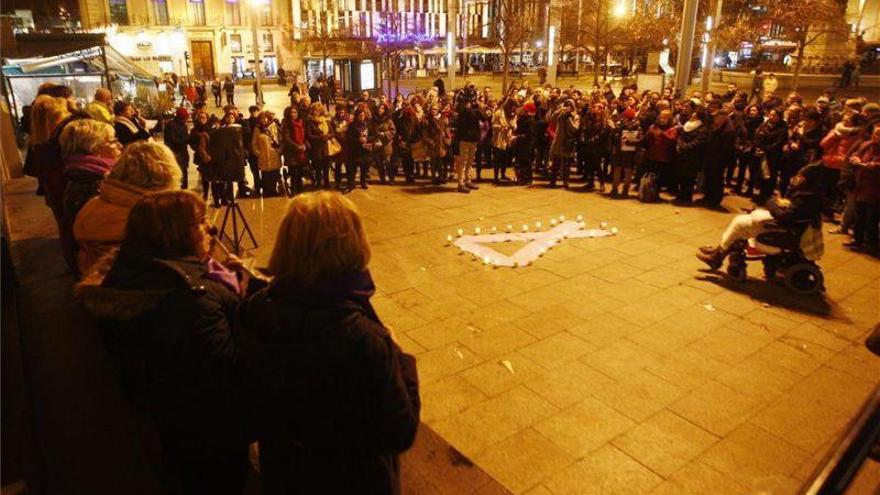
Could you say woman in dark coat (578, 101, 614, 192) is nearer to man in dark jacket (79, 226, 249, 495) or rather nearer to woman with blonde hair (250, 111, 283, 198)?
woman with blonde hair (250, 111, 283, 198)

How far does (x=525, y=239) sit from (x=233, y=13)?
48990 millimetres

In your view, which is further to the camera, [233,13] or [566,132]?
[233,13]

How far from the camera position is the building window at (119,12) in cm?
4522

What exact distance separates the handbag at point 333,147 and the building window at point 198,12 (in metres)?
43.9

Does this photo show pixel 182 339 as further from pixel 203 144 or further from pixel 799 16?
pixel 799 16

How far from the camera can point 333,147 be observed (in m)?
11.5

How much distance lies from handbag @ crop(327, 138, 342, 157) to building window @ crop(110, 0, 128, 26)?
4352 cm

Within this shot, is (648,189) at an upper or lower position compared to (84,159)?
lower

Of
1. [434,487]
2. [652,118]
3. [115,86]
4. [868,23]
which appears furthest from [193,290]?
[868,23]

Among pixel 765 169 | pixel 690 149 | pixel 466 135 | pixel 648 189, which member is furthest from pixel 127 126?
pixel 765 169

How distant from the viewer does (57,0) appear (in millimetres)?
44094

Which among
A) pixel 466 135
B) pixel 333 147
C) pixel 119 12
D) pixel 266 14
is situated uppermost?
pixel 266 14

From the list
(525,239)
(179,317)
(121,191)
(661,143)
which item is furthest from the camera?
(661,143)

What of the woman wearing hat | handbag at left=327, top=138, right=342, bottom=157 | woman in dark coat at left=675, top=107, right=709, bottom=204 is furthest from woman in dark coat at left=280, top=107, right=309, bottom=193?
woman in dark coat at left=675, top=107, right=709, bottom=204
